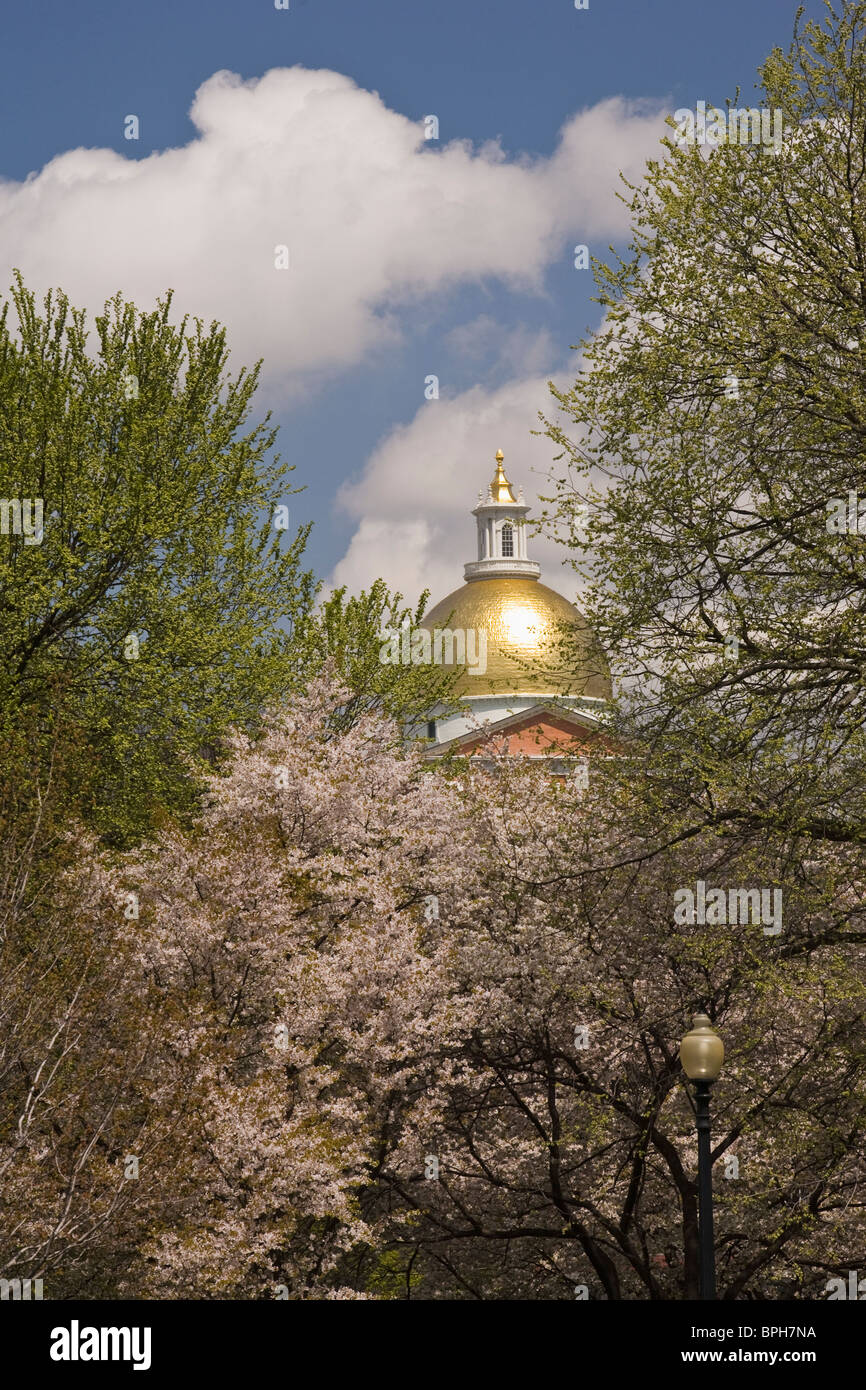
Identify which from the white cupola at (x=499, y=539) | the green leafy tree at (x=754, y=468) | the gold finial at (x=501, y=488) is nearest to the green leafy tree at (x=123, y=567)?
the green leafy tree at (x=754, y=468)

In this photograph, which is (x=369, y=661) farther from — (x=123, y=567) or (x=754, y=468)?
(x=754, y=468)

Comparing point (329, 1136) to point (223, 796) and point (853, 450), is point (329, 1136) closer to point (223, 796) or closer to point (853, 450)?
point (223, 796)

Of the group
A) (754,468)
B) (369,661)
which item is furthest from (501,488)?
(754,468)

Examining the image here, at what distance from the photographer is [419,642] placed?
38.3 m

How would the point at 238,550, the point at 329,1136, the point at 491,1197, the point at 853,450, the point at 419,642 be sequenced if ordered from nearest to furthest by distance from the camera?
1. the point at 853,450
2. the point at 329,1136
3. the point at 491,1197
4. the point at 238,550
5. the point at 419,642

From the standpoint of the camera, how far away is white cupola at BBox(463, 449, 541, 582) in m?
94.6

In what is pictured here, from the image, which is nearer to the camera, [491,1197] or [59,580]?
[491,1197]

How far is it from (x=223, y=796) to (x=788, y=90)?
12068 mm

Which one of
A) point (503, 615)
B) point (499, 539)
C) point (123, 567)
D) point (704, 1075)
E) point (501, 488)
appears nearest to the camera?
point (704, 1075)

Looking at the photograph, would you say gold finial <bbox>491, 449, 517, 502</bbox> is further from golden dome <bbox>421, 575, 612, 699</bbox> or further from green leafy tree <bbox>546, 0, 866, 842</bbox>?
green leafy tree <bbox>546, 0, 866, 842</bbox>

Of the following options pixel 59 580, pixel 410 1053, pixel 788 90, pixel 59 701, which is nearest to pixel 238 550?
pixel 59 580

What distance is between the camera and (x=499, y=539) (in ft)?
329

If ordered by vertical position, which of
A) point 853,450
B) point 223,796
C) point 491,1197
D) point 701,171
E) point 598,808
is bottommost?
point 491,1197

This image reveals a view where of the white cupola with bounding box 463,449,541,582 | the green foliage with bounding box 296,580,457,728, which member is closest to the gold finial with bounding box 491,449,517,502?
the white cupola with bounding box 463,449,541,582
